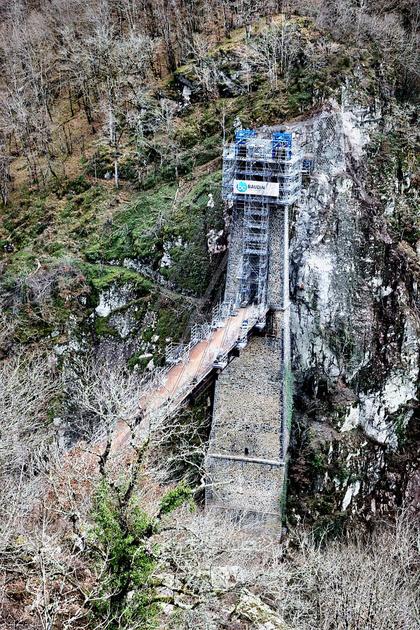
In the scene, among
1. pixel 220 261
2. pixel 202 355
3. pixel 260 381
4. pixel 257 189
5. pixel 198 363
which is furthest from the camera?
pixel 220 261

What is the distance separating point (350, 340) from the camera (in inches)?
1527

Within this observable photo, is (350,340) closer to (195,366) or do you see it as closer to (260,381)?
(260,381)

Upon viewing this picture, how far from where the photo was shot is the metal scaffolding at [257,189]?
111 feet

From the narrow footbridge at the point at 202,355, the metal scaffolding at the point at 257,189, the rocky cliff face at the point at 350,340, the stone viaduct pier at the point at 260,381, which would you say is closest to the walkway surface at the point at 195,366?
the narrow footbridge at the point at 202,355

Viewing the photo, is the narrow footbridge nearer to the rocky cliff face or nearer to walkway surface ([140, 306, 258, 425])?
walkway surface ([140, 306, 258, 425])

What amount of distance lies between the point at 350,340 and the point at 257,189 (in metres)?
11.4

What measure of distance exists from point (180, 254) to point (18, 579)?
1018 inches

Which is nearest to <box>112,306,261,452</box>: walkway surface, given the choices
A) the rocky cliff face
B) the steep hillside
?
the steep hillside

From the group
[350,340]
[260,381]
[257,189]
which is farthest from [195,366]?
[350,340]

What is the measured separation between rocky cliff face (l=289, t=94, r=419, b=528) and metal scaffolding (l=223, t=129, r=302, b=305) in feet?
13.2

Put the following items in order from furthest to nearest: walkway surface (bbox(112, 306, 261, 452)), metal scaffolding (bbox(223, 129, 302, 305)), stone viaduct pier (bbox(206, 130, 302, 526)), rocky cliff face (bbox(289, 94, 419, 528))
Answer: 1. rocky cliff face (bbox(289, 94, 419, 528))
2. metal scaffolding (bbox(223, 129, 302, 305))
3. stone viaduct pier (bbox(206, 130, 302, 526))
4. walkway surface (bbox(112, 306, 261, 452))

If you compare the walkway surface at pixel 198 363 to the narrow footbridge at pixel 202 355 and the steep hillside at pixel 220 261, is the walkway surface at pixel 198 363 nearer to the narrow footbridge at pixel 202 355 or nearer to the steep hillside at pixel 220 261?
the narrow footbridge at pixel 202 355

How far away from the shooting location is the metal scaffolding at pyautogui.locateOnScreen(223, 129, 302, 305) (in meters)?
34.0

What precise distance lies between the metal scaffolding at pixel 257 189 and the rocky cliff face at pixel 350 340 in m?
4.02
